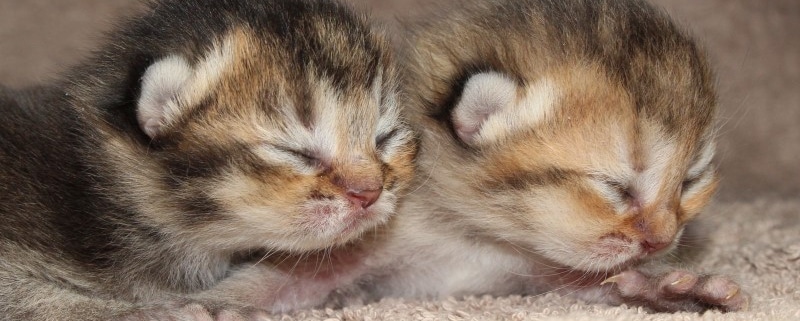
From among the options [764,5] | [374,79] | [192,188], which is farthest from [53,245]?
[764,5]

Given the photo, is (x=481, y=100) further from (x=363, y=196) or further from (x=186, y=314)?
(x=186, y=314)

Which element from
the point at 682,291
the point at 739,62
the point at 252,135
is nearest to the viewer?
the point at 252,135

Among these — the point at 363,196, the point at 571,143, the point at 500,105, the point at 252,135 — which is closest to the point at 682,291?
the point at 571,143

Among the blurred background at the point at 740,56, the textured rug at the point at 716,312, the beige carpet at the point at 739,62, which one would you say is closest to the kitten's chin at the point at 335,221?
the textured rug at the point at 716,312

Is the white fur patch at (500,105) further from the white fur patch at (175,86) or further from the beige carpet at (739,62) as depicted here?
the beige carpet at (739,62)

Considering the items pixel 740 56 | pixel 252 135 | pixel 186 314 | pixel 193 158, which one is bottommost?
pixel 186 314

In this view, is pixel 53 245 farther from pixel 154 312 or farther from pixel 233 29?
pixel 233 29
